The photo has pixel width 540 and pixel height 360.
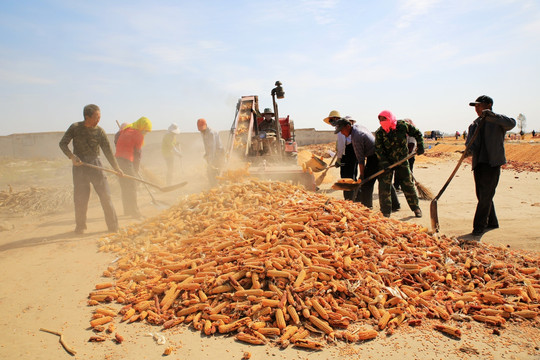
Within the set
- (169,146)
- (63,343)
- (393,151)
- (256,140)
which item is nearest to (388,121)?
(393,151)

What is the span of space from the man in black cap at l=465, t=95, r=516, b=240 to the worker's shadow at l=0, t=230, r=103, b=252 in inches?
244

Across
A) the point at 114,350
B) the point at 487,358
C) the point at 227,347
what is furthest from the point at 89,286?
the point at 487,358

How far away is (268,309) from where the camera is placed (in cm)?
291

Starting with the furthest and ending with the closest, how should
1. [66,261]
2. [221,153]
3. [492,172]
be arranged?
[221,153], [492,172], [66,261]

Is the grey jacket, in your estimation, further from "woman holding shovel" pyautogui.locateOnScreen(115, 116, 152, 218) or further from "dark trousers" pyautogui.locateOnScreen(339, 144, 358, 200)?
"woman holding shovel" pyautogui.locateOnScreen(115, 116, 152, 218)

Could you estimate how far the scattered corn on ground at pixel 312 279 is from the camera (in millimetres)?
2848

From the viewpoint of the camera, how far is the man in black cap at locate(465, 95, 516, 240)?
490cm

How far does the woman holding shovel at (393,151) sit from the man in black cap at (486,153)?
40.6 inches

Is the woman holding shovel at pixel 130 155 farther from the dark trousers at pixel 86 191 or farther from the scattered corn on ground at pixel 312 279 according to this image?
the scattered corn on ground at pixel 312 279

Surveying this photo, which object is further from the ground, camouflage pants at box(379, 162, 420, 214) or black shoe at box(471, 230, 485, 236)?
camouflage pants at box(379, 162, 420, 214)

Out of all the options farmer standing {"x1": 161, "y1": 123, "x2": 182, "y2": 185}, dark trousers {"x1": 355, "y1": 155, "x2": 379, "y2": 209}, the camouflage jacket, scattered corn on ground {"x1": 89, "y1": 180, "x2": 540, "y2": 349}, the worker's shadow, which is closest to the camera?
scattered corn on ground {"x1": 89, "y1": 180, "x2": 540, "y2": 349}

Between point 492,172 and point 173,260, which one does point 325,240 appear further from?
point 492,172

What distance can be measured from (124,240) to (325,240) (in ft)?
10.6

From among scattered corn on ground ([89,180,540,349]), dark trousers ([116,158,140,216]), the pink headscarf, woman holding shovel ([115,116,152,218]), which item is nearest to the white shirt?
the pink headscarf
